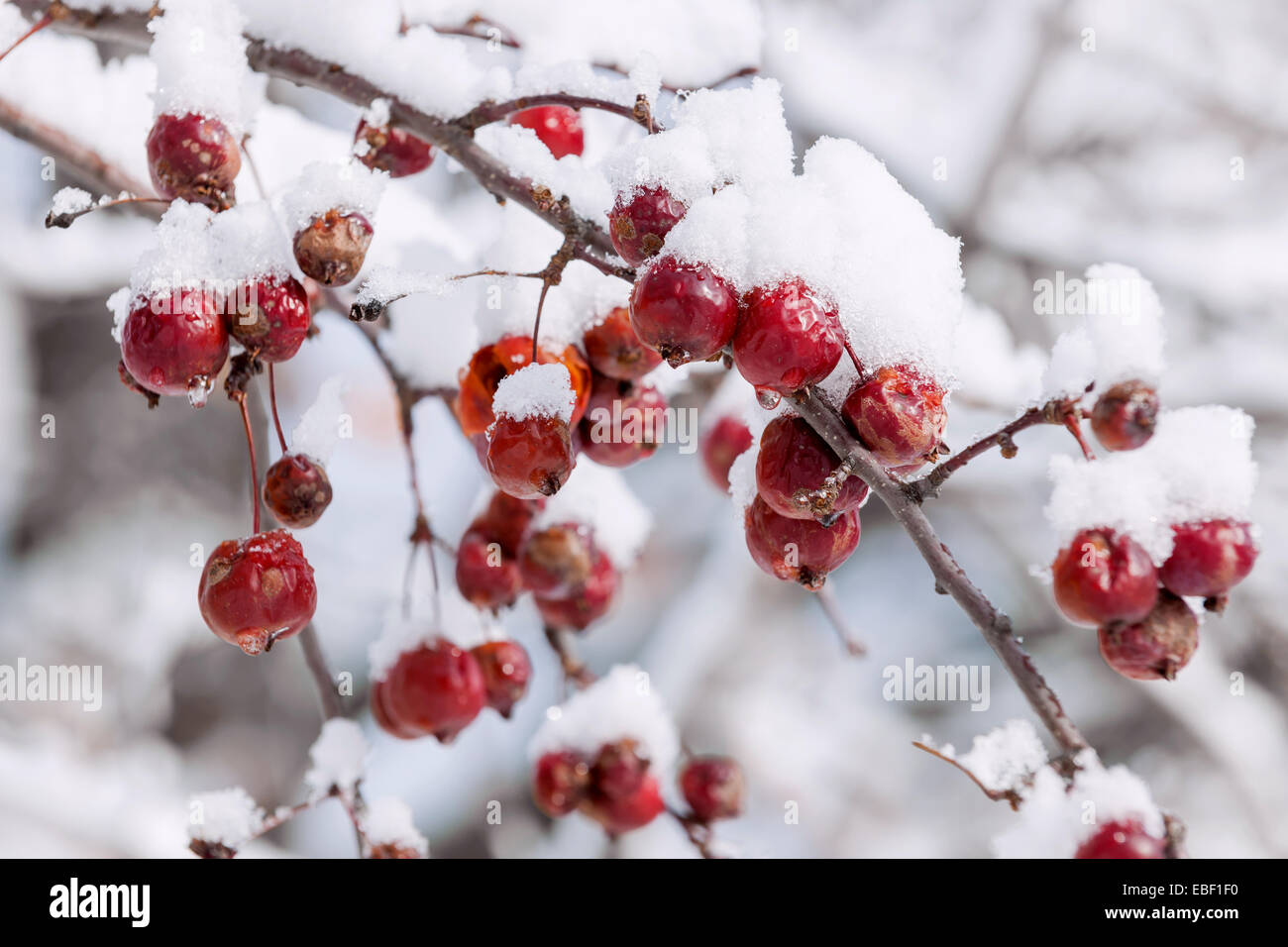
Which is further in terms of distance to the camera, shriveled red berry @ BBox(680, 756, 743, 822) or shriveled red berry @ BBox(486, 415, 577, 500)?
shriveled red berry @ BBox(680, 756, 743, 822)

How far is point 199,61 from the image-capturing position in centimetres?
82

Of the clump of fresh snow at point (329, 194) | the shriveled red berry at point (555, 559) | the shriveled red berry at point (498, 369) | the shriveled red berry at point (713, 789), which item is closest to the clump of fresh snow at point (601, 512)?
the shriveled red berry at point (555, 559)

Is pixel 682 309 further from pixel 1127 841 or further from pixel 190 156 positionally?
pixel 1127 841

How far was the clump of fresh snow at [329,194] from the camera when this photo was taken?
740mm

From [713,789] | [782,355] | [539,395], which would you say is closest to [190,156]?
[539,395]

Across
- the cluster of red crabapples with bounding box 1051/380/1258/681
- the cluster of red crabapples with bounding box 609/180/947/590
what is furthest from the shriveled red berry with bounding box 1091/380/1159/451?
the cluster of red crabapples with bounding box 609/180/947/590

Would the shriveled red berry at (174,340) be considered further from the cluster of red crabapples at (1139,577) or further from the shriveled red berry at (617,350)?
the cluster of red crabapples at (1139,577)

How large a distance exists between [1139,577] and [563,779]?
83cm

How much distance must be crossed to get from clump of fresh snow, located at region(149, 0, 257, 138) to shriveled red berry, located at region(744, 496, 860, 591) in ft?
2.00

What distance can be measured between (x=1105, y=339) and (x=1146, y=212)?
2101 mm

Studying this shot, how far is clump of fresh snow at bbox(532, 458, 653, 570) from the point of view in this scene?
120 cm

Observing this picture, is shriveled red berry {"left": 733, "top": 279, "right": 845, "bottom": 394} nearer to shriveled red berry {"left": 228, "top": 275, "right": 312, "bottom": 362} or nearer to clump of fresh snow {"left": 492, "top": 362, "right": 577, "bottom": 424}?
clump of fresh snow {"left": 492, "top": 362, "right": 577, "bottom": 424}
